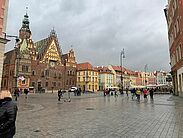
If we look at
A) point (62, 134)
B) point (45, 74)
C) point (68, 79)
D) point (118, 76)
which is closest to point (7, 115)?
point (62, 134)

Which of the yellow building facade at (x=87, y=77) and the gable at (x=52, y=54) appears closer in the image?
the gable at (x=52, y=54)

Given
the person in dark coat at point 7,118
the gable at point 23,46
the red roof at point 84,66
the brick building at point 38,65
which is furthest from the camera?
the red roof at point 84,66

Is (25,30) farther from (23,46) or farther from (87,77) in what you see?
(87,77)

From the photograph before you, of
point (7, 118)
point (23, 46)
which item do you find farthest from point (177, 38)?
point (23, 46)

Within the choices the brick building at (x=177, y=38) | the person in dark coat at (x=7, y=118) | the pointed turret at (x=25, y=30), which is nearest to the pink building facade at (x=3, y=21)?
the person in dark coat at (x=7, y=118)

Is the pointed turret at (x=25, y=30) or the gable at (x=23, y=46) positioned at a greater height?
the pointed turret at (x=25, y=30)

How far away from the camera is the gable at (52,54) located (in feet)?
275

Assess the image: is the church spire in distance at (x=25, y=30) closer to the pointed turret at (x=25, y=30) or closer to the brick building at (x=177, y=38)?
the pointed turret at (x=25, y=30)

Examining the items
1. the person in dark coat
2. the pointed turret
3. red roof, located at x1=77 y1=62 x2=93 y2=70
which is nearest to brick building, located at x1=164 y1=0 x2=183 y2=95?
the person in dark coat

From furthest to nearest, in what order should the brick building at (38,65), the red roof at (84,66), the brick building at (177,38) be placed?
1. the red roof at (84,66)
2. the brick building at (38,65)
3. the brick building at (177,38)

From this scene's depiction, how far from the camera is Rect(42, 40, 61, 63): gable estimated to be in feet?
275

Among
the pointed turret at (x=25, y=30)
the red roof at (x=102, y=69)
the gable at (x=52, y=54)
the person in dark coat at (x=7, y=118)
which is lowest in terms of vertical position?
the person in dark coat at (x=7, y=118)

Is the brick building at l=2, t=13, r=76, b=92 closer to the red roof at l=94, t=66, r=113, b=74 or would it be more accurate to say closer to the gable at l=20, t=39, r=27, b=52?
the gable at l=20, t=39, r=27, b=52

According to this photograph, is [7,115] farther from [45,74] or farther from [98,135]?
[45,74]
